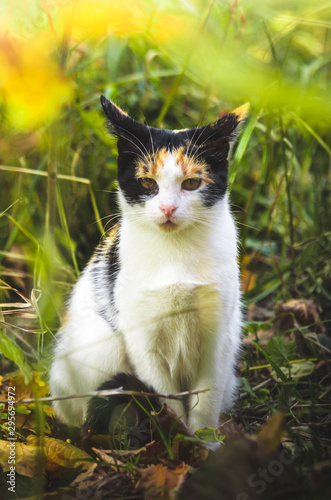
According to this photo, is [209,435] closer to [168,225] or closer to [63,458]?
[63,458]

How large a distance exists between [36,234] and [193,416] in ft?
5.58

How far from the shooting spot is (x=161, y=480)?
3.76 ft

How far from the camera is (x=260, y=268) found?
315 cm

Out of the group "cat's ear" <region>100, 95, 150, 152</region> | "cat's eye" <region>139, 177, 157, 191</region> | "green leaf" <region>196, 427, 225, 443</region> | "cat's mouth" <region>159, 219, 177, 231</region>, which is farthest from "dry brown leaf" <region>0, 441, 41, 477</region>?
"cat's ear" <region>100, 95, 150, 152</region>

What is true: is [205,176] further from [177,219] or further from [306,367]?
[306,367]

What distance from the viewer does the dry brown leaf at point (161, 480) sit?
3.54 ft

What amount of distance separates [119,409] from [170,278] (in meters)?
0.50

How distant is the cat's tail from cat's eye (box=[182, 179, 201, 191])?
729 millimetres

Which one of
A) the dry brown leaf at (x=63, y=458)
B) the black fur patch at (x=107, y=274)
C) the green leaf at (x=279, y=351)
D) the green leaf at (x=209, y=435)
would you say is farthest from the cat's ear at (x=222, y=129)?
the dry brown leaf at (x=63, y=458)

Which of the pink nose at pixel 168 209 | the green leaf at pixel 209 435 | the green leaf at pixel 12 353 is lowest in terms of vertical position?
the green leaf at pixel 209 435

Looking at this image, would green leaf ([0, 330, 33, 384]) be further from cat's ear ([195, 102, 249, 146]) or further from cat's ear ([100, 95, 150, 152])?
cat's ear ([195, 102, 249, 146])

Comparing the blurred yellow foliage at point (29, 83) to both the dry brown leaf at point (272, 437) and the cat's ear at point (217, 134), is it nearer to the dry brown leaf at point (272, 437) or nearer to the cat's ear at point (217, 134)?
the cat's ear at point (217, 134)

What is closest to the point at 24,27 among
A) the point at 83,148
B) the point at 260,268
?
the point at 83,148

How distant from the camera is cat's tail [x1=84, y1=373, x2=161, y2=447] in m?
1.53
